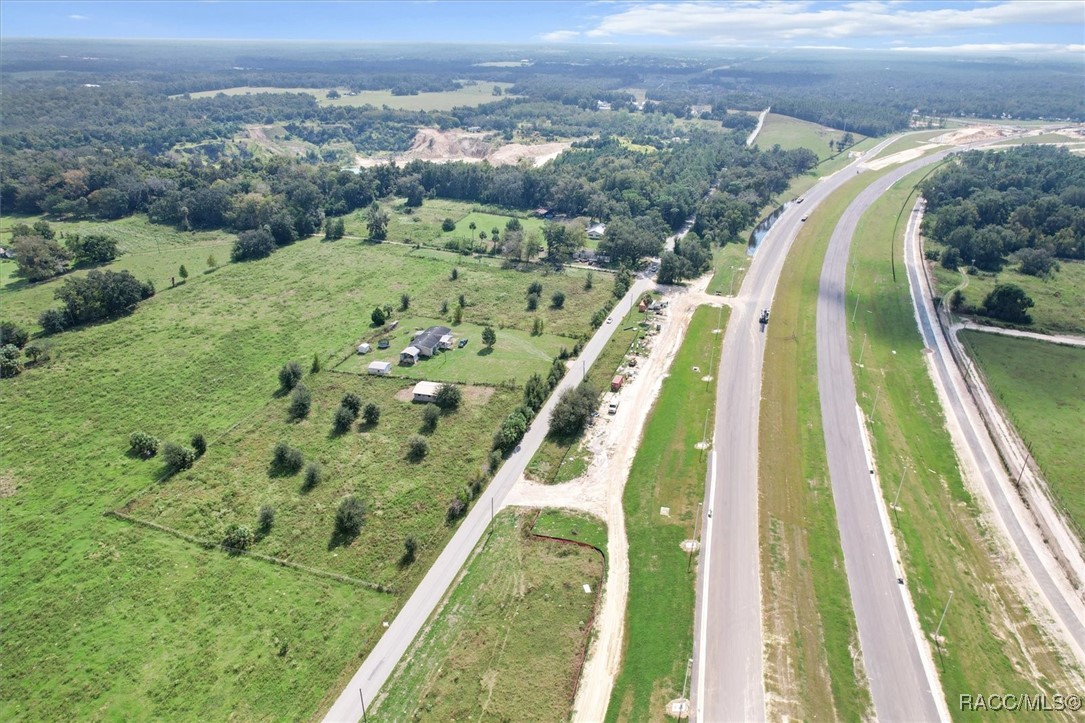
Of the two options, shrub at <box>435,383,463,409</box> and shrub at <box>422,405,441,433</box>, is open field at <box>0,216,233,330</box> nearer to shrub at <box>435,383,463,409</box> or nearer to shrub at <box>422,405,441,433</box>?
shrub at <box>435,383,463,409</box>

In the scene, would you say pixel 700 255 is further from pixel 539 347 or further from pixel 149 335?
pixel 149 335

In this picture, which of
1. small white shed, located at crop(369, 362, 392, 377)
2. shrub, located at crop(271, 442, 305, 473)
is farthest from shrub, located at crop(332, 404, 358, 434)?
small white shed, located at crop(369, 362, 392, 377)

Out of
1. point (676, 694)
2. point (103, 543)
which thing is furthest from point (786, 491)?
point (103, 543)

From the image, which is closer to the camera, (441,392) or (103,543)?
(103,543)

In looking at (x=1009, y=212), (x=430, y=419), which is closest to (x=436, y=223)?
(x=430, y=419)

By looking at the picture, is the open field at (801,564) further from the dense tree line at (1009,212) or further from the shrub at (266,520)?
the dense tree line at (1009,212)

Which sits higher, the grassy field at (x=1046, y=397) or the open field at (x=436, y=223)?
the open field at (x=436, y=223)

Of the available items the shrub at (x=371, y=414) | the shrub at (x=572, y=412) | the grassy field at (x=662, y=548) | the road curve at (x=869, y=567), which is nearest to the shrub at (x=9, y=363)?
the shrub at (x=371, y=414)
